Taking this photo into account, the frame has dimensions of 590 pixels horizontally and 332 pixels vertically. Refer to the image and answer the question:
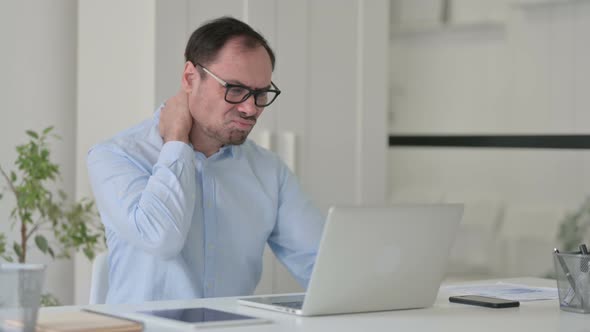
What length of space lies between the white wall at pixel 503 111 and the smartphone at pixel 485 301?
2.22 metres

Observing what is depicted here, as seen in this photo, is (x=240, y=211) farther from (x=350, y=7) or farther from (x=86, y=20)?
(x=350, y=7)

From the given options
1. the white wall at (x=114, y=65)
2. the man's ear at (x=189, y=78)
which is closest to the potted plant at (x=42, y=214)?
the white wall at (x=114, y=65)

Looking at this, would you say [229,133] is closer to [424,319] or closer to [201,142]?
[201,142]

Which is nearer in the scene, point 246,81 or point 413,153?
point 246,81

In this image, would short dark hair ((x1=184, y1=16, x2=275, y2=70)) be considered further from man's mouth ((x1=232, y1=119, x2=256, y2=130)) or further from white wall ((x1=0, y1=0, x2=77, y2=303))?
white wall ((x1=0, y1=0, x2=77, y2=303))

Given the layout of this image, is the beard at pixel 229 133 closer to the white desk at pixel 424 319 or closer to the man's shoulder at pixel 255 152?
the man's shoulder at pixel 255 152

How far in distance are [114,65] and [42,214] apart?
56 centimetres

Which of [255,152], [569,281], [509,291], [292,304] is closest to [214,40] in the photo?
[255,152]

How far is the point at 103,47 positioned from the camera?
3.48 metres

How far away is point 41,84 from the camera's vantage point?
3615mm

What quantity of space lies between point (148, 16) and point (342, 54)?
2.94 ft

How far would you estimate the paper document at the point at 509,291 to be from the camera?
235cm

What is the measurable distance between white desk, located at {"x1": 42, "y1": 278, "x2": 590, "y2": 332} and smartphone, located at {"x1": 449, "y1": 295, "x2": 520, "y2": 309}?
0.06 ft

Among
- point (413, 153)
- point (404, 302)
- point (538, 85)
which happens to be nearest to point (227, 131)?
point (404, 302)
